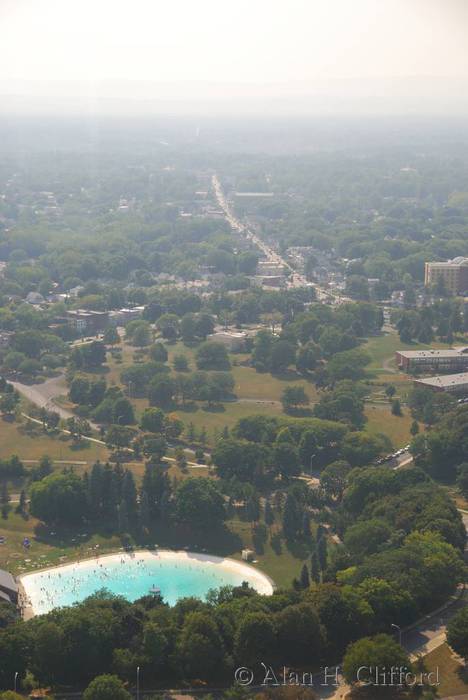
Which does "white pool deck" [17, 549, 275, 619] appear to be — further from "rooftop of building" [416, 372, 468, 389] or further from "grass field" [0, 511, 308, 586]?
"rooftop of building" [416, 372, 468, 389]

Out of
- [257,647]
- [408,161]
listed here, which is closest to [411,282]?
[257,647]

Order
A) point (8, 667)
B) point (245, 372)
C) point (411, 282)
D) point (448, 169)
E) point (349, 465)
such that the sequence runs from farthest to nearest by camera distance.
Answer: point (448, 169) → point (411, 282) → point (245, 372) → point (349, 465) → point (8, 667)

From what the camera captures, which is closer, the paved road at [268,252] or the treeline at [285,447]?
the treeline at [285,447]

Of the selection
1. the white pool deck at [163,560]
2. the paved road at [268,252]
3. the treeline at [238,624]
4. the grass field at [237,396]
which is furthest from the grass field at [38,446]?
the paved road at [268,252]

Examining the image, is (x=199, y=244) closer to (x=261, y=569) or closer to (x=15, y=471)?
(x=15, y=471)

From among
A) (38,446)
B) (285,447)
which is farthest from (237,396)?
(285,447)

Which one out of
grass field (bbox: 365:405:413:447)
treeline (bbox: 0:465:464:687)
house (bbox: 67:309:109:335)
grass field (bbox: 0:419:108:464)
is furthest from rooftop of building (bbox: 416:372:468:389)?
house (bbox: 67:309:109:335)

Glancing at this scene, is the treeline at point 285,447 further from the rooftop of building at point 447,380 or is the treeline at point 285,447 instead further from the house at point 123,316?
the house at point 123,316
